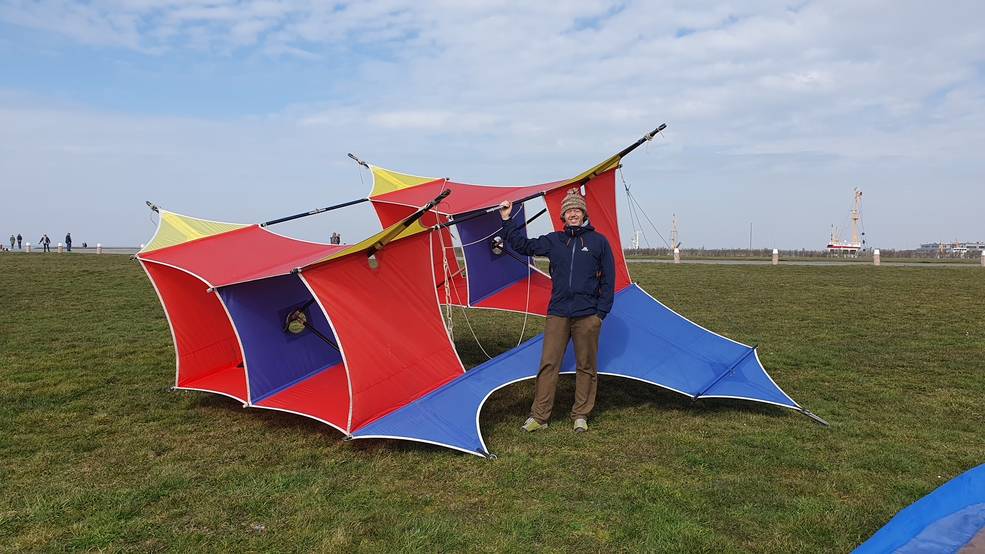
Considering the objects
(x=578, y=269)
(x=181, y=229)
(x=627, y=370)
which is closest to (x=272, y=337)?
(x=181, y=229)

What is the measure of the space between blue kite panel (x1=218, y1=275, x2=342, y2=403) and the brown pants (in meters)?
2.65

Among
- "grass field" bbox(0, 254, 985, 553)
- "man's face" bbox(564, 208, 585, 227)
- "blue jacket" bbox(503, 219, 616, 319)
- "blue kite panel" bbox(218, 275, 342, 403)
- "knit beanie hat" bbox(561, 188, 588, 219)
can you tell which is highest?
"knit beanie hat" bbox(561, 188, 588, 219)

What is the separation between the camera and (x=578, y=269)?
6285 mm

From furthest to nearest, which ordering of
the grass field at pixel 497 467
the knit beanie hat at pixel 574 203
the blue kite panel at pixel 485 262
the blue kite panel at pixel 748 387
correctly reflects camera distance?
the blue kite panel at pixel 485 262 → the blue kite panel at pixel 748 387 → the knit beanie hat at pixel 574 203 → the grass field at pixel 497 467

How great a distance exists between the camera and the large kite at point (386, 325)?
6055 millimetres

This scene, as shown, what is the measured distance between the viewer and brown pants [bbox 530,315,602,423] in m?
6.35

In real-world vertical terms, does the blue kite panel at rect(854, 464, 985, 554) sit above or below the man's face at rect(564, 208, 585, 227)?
below

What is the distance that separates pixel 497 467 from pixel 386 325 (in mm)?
1743

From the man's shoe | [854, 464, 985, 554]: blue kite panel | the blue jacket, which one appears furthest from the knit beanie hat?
[854, 464, 985, 554]: blue kite panel

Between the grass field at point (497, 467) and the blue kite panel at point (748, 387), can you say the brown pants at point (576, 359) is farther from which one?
the blue kite panel at point (748, 387)

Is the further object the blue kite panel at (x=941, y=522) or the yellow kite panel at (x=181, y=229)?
the yellow kite panel at (x=181, y=229)

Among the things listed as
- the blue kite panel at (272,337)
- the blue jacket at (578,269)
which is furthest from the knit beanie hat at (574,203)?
the blue kite panel at (272,337)

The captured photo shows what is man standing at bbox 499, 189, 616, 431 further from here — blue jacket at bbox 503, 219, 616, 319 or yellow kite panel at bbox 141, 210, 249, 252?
yellow kite panel at bbox 141, 210, 249, 252

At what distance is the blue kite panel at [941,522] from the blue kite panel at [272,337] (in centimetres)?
545
